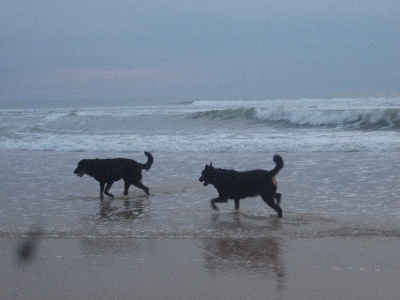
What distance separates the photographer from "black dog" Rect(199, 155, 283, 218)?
28.1ft

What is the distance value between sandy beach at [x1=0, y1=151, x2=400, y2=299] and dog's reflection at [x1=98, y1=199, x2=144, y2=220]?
0.02 meters

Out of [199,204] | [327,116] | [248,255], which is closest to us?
[248,255]

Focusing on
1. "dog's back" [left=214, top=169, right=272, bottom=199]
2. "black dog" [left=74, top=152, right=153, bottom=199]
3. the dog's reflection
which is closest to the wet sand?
the dog's reflection

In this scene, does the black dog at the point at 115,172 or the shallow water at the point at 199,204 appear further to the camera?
the black dog at the point at 115,172

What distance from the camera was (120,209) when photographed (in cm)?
939

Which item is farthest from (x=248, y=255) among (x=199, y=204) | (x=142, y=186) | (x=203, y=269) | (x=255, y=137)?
(x=255, y=137)

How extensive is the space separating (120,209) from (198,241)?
8.97 ft

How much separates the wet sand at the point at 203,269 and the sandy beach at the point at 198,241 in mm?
12

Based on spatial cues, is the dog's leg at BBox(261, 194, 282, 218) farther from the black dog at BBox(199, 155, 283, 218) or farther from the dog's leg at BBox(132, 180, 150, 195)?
the dog's leg at BBox(132, 180, 150, 195)

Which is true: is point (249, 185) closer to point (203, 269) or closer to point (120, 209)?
point (120, 209)

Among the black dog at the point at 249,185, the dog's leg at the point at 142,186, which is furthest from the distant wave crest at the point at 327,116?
the black dog at the point at 249,185

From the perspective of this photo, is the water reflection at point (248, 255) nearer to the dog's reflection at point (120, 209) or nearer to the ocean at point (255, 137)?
the dog's reflection at point (120, 209)

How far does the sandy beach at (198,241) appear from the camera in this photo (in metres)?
5.21

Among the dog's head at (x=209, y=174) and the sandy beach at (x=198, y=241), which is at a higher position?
the dog's head at (x=209, y=174)
